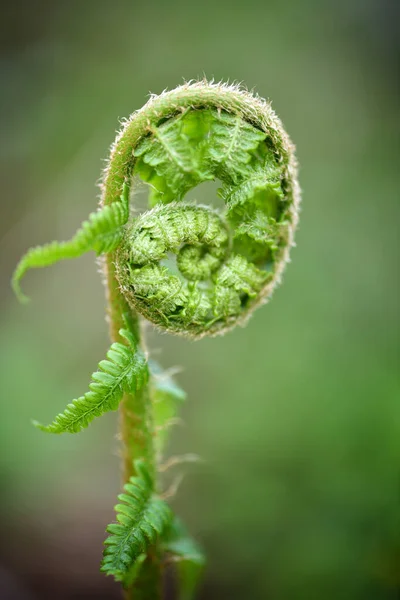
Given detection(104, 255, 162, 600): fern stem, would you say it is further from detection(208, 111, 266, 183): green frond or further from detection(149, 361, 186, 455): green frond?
detection(208, 111, 266, 183): green frond

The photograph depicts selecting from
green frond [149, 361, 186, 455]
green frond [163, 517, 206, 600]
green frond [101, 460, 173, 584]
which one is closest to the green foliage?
green frond [149, 361, 186, 455]

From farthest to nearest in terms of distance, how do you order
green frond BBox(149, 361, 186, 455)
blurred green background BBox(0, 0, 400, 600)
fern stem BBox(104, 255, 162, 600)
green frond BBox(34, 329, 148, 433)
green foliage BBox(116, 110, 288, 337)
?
blurred green background BBox(0, 0, 400, 600), green frond BBox(149, 361, 186, 455), fern stem BBox(104, 255, 162, 600), green foliage BBox(116, 110, 288, 337), green frond BBox(34, 329, 148, 433)

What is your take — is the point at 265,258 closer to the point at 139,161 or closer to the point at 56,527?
the point at 139,161

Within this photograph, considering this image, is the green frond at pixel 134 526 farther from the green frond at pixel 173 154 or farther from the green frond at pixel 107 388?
the green frond at pixel 173 154

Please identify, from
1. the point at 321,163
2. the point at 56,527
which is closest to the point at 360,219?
the point at 321,163

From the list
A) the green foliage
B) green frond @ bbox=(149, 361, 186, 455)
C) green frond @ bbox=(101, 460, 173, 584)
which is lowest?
green frond @ bbox=(101, 460, 173, 584)

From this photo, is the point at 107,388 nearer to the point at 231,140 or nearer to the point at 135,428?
the point at 135,428

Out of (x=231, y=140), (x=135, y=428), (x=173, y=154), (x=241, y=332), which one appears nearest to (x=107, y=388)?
(x=135, y=428)
